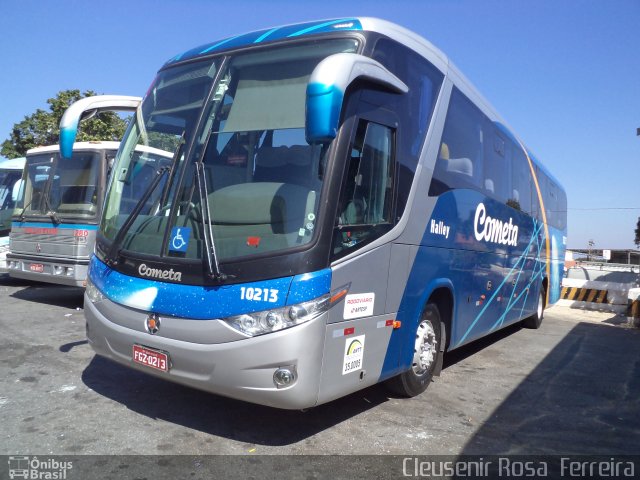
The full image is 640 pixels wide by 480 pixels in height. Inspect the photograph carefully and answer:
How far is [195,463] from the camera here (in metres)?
3.66

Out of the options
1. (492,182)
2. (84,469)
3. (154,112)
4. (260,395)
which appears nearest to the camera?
(84,469)

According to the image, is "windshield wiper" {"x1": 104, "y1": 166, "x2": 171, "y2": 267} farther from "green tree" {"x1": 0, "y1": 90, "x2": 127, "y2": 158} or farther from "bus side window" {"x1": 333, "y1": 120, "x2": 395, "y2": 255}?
"green tree" {"x1": 0, "y1": 90, "x2": 127, "y2": 158}

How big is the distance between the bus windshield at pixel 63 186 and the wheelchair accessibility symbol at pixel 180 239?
5.59 m

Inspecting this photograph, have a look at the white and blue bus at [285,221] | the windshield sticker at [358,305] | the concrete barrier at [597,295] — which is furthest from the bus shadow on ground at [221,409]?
the concrete barrier at [597,295]

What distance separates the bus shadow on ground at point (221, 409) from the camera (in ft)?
14.2

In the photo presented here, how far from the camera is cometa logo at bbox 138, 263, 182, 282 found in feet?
13.1

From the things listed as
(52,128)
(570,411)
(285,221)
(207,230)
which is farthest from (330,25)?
(52,128)

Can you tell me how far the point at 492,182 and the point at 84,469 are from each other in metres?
6.02

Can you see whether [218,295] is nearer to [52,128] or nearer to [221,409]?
[221,409]

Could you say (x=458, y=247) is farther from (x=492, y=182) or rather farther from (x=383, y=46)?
(x=383, y=46)

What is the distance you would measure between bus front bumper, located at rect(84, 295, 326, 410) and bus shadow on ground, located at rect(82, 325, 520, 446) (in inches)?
23.1

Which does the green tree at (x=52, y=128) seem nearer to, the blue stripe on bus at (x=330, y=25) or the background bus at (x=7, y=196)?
the background bus at (x=7, y=196)

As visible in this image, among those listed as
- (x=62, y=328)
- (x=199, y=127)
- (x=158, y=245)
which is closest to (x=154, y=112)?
(x=199, y=127)

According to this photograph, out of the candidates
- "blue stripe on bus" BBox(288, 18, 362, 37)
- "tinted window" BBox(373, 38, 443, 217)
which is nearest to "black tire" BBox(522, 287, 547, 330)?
"tinted window" BBox(373, 38, 443, 217)
